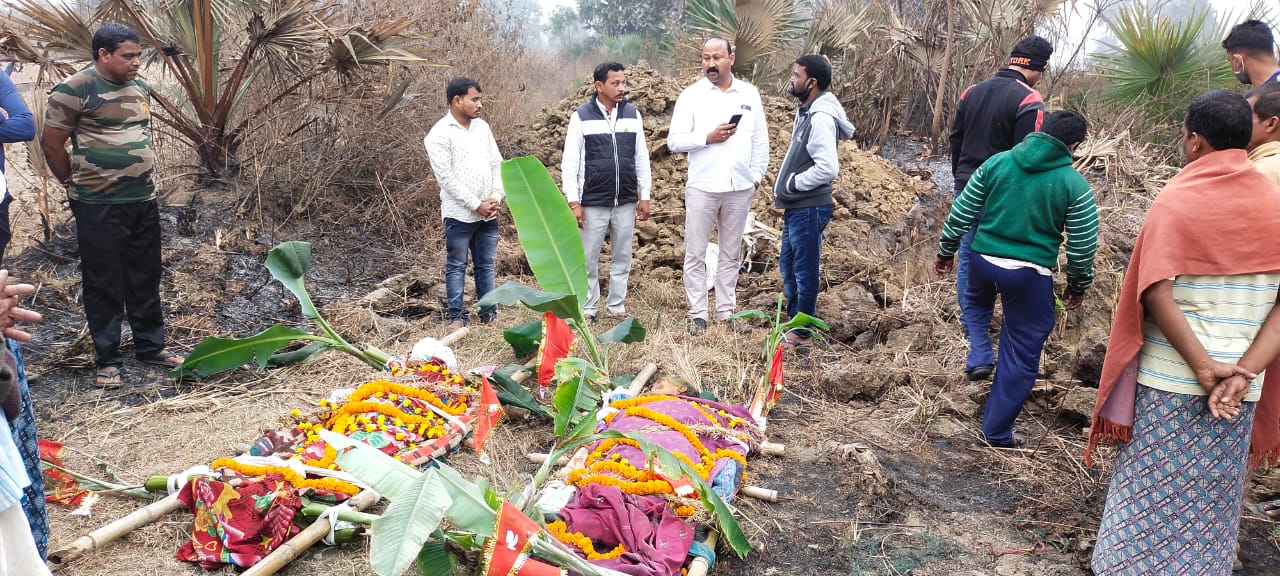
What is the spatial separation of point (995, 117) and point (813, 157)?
1083mm

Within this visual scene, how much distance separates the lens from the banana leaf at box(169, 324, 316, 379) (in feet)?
14.3

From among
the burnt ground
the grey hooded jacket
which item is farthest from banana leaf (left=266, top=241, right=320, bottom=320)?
the grey hooded jacket

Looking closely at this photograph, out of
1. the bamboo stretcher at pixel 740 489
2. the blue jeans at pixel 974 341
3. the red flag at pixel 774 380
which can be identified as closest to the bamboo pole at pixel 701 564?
the bamboo stretcher at pixel 740 489

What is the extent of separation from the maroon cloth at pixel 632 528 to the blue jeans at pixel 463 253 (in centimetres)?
286

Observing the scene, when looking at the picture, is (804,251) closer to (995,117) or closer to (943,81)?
(995,117)

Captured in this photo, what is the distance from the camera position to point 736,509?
354 cm

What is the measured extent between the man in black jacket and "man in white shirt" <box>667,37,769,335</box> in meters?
1.28

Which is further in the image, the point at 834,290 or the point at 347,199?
the point at 347,199

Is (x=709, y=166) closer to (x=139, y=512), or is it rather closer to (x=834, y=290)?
(x=834, y=290)

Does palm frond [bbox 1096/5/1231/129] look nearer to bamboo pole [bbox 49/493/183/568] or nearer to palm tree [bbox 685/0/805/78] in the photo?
palm tree [bbox 685/0/805/78]

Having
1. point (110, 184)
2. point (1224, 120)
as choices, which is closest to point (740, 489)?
point (1224, 120)

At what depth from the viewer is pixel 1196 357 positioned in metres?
2.68

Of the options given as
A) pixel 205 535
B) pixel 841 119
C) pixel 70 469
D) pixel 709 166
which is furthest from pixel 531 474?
pixel 841 119

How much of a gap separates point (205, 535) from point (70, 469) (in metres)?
1.18
